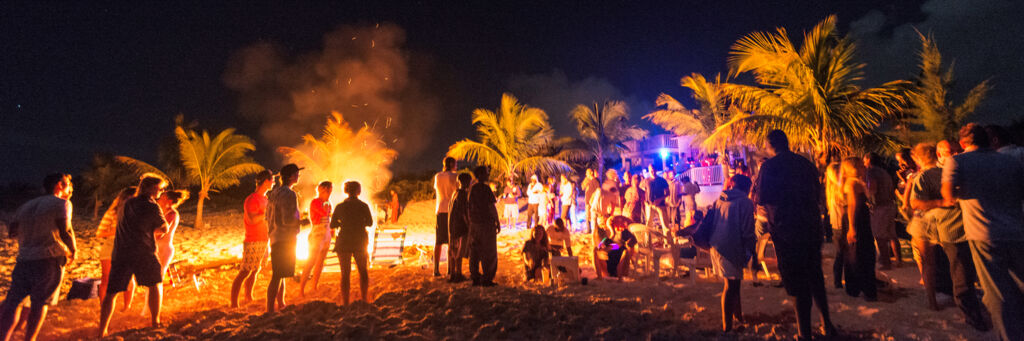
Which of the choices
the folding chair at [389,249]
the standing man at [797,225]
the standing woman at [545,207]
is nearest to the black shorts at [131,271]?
the folding chair at [389,249]

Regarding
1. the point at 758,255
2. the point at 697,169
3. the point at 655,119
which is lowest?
the point at 758,255

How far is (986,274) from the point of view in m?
2.89

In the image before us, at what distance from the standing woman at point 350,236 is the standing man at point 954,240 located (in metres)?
Result: 5.65

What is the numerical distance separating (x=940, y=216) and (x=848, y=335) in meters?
1.39

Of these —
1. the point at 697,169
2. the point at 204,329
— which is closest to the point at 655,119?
the point at 697,169

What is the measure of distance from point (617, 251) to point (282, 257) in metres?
4.35

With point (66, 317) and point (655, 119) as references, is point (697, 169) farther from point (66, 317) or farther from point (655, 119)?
point (66, 317)

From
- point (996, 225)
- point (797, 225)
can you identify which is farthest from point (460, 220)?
point (996, 225)

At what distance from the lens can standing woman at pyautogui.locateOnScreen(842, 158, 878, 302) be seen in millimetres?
4270

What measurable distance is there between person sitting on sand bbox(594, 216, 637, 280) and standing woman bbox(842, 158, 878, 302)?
246cm

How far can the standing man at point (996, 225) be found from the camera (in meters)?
2.78

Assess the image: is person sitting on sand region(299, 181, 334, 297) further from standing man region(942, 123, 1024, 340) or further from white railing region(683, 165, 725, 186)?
white railing region(683, 165, 725, 186)

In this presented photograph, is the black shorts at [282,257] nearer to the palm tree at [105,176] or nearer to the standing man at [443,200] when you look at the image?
the standing man at [443,200]

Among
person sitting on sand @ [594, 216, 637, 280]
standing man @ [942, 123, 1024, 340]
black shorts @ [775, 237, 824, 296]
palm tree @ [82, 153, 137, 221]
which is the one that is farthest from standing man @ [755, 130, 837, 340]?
palm tree @ [82, 153, 137, 221]
